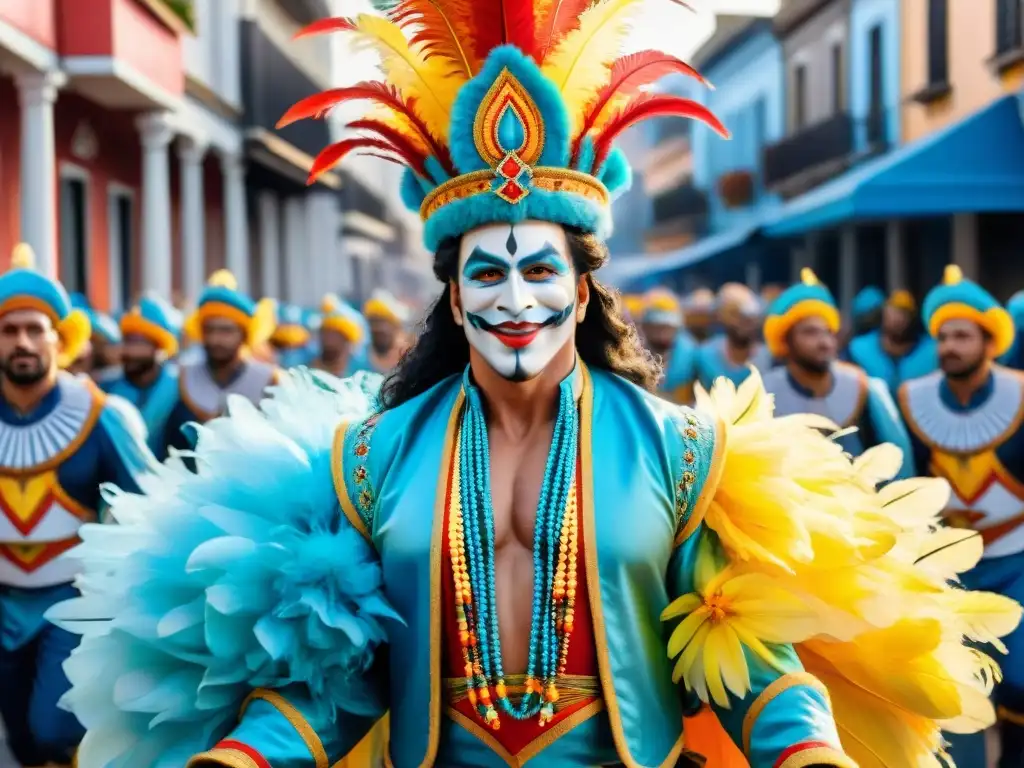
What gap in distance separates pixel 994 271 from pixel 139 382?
13794mm

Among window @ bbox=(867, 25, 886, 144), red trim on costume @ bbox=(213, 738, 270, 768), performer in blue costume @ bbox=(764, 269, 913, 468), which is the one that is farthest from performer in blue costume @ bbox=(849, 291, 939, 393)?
window @ bbox=(867, 25, 886, 144)

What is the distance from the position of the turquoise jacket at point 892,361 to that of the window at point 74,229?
9506 mm

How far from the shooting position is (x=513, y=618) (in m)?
3.18

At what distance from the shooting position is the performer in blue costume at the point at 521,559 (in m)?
3.12

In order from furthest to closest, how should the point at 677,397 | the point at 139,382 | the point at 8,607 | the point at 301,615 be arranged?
1. the point at 677,397
2. the point at 139,382
3. the point at 8,607
4. the point at 301,615

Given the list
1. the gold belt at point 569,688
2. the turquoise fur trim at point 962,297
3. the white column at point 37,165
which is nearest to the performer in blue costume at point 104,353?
the white column at point 37,165

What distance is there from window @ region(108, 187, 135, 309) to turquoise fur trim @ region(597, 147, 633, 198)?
17436 mm

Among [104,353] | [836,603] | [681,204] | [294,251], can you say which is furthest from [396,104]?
[681,204]

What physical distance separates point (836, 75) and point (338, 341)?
1988cm

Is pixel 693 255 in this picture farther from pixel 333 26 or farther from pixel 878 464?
pixel 333 26

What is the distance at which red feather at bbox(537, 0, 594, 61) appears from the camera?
3.25 metres

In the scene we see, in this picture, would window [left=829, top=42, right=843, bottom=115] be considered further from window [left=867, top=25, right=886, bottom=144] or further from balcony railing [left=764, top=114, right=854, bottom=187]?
window [left=867, top=25, right=886, bottom=144]

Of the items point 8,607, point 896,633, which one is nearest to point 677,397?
point 8,607

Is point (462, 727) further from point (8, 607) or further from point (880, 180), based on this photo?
point (880, 180)
